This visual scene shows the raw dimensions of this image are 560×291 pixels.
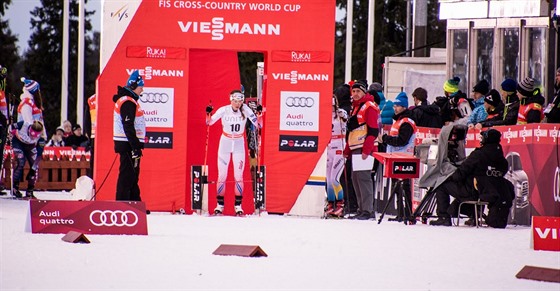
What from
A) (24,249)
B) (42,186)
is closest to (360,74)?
(42,186)

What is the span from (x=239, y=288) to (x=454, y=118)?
10783 millimetres

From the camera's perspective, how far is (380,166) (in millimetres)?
21891

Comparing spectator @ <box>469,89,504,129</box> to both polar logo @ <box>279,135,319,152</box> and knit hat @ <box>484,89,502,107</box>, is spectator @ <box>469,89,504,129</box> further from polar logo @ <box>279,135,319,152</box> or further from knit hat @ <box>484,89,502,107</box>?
polar logo @ <box>279,135,319,152</box>

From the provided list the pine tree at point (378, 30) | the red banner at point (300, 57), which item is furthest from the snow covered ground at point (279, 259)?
the pine tree at point (378, 30)

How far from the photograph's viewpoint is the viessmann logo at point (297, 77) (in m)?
20.7

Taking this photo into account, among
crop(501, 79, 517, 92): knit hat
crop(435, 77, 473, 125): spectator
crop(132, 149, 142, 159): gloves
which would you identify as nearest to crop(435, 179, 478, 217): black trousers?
crop(501, 79, 517, 92): knit hat

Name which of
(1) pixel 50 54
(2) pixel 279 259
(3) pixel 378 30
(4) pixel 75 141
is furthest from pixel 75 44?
(2) pixel 279 259

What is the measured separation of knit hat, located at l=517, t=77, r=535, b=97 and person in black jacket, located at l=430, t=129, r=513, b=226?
1.08 meters

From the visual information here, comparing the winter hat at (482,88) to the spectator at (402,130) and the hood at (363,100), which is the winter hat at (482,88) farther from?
the hood at (363,100)

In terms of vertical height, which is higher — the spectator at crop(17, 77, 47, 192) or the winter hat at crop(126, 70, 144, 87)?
the winter hat at crop(126, 70, 144, 87)

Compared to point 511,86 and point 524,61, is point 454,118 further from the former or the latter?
point 524,61

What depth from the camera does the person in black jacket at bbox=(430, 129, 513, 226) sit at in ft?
57.5

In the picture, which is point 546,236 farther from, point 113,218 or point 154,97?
point 154,97

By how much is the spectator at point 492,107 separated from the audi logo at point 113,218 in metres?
6.28
